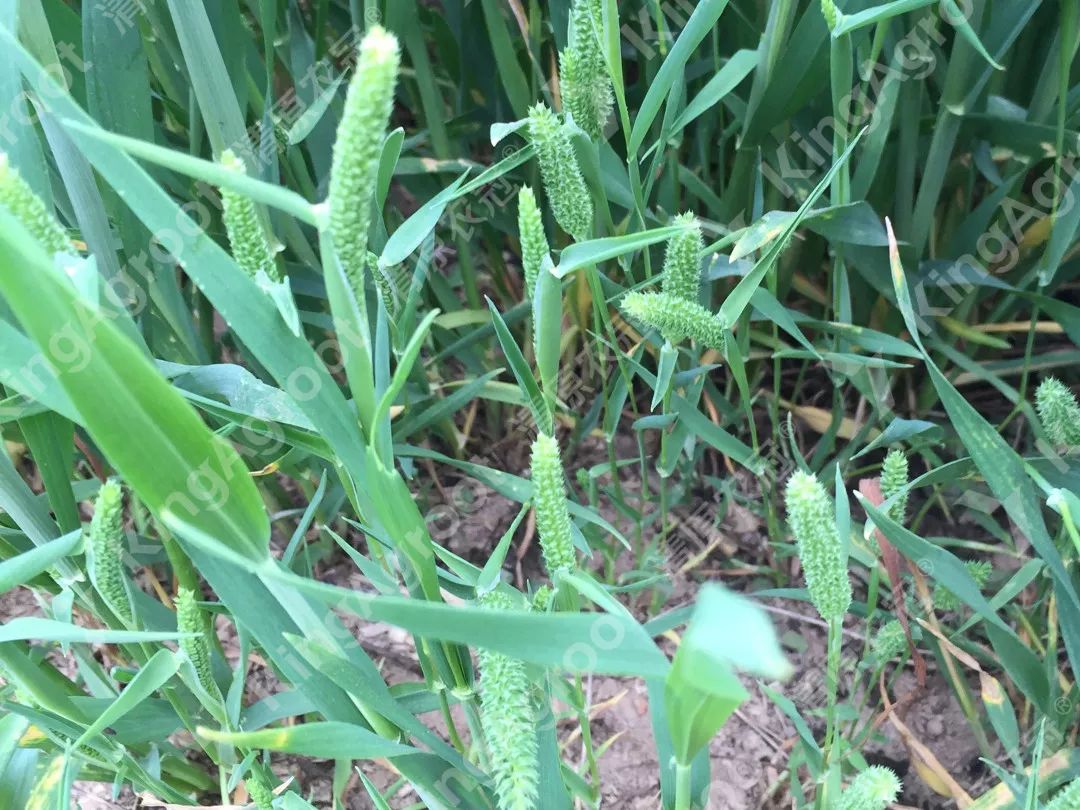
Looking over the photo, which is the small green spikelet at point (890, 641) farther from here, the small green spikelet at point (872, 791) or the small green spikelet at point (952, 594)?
the small green spikelet at point (872, 791)

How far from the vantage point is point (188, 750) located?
999 mm

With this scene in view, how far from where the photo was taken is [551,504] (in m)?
0.60

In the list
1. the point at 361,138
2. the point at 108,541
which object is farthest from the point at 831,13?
the point at 108,541

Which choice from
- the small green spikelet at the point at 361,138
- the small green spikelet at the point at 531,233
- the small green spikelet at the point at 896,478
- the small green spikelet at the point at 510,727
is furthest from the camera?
the small green spikelet at the point at 896,478

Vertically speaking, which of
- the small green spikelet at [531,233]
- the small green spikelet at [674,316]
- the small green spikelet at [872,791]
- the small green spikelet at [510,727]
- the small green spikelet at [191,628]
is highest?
the small green spikelet at [531,233]

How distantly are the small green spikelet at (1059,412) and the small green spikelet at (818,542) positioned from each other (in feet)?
0.88

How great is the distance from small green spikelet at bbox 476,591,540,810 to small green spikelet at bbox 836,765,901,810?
0.22 metres

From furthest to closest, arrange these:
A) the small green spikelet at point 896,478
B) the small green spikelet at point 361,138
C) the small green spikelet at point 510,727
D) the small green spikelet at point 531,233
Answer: the small green spikelet at point 896,478, the small green spikelet at point 531,233, the small green spikelet at point 510,727, the small green spikelet at point 361,138

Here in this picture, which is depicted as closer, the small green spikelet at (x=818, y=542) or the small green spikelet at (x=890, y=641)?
the small green spikelet at (x=818, y=542)

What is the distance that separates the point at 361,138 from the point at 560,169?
323 mm

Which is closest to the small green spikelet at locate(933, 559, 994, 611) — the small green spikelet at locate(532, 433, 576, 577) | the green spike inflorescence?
the small green spikelet at locate(532, 433, 576, 577)

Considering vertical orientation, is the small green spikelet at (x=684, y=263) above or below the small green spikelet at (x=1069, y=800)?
above

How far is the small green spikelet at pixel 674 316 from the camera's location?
68 cm

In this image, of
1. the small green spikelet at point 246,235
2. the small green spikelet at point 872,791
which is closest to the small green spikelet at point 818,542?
the small green spikelet at point 872,791
